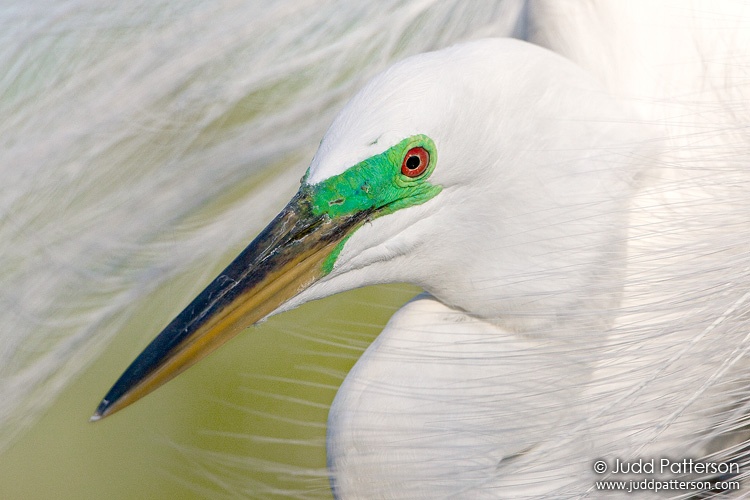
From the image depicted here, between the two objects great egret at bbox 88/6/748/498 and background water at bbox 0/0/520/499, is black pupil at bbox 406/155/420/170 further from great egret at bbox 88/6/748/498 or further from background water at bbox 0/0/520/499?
background water at bbox 0/0/520/499

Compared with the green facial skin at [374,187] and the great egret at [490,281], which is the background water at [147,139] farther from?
the green facial skin at [374,187]

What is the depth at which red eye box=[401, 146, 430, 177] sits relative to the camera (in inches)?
35.6

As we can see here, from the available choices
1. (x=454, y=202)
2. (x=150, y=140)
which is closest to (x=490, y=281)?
(x=454, y=202)

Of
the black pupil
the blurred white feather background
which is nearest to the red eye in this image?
the black pupil

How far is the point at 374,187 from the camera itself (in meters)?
0.91

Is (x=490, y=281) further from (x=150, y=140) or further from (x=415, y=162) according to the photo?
(x=150, y=140)

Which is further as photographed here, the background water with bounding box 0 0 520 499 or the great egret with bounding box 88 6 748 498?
the background water with bounding box 0 0 520 499

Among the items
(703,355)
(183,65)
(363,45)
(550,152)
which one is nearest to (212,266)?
(183,65)

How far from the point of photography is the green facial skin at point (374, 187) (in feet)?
2.94

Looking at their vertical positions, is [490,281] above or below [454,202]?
below

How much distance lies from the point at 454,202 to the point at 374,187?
122 mm

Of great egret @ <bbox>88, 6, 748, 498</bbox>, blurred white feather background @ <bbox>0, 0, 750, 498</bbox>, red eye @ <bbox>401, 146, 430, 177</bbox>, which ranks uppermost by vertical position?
blurred white feather background @ <bbox>0, 0, 750, 498</bbox>

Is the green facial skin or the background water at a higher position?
the background water

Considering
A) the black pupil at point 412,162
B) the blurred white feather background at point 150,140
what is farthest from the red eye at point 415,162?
the blurred white feather background at point 150,140
